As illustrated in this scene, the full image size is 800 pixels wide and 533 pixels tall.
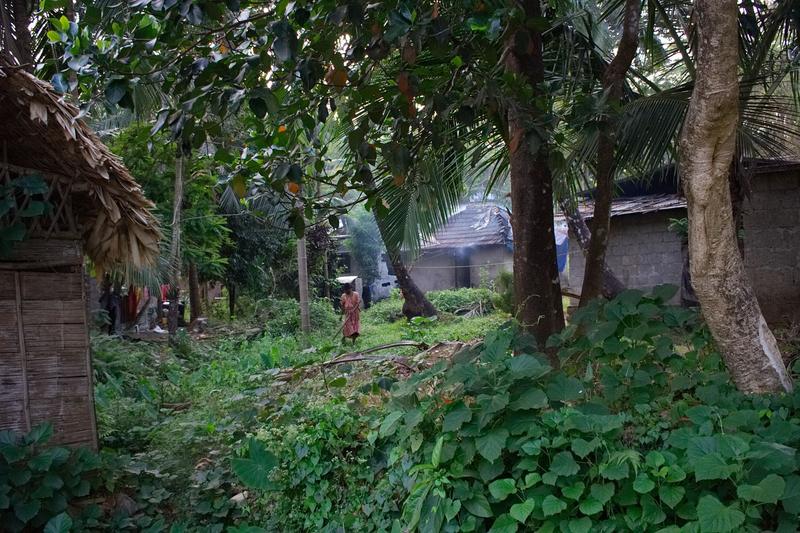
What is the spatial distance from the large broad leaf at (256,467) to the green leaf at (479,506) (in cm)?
138

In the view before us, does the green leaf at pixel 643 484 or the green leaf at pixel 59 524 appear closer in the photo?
the green leaf at pixel 643 484

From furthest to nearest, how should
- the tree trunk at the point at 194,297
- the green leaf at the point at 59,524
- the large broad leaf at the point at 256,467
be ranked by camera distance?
the tree trunk at the point at 194,297 < the large broad leaf at the point at 256,467 < the green leaf at the point at 59,524

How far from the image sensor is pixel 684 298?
9.12 meters

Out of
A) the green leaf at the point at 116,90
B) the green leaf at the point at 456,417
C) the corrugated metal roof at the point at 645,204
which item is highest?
the green leaf at the point at 116,90

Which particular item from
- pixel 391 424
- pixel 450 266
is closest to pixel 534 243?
pixel 391 424

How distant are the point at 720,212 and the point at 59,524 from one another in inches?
159

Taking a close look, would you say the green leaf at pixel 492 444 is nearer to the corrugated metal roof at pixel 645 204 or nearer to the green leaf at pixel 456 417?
the green leaf at pixel 456 417

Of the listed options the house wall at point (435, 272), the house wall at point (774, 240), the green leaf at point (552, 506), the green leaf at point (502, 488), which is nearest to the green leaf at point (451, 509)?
the green leaf at point (502, 488)

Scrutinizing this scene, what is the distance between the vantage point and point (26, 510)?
12.7 ft

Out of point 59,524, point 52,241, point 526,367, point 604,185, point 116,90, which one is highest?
point 116,90

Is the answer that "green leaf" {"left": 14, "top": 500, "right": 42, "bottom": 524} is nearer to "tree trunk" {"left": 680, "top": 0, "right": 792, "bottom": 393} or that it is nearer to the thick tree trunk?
"tree trunk" {"left": 680, "top": 0, "right": 792, "bottom": 393}

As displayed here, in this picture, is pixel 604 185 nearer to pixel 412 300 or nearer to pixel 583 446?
pixel 583 446

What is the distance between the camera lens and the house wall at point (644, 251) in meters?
10.7

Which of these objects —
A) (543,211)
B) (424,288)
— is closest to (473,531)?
(543,211)
